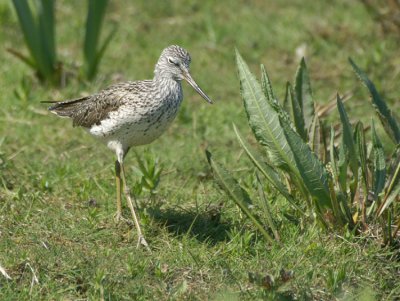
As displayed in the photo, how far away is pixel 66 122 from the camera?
7914 mm

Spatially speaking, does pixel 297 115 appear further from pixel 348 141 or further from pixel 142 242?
pixel 142 242

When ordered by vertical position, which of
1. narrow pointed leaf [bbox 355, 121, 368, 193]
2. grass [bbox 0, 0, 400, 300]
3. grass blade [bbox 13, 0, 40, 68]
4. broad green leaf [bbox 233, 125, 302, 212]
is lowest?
grass [bbox 0, 0, 400, 300]

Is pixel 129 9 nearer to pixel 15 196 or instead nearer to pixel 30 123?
pixel 30 123

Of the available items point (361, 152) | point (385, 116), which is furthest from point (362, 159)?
point (385, 116)

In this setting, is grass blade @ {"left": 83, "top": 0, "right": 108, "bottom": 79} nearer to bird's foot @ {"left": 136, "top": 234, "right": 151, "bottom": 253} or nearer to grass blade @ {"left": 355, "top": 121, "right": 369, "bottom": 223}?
bird's foot @ {"left": 136, "top": 234, "right": 151, "bottom": 253}

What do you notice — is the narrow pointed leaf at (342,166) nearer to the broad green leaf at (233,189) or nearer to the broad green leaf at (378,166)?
the broad green leaf at (378,166)

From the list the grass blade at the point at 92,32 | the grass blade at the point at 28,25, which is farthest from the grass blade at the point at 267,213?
the grass blade at the point at 28,25

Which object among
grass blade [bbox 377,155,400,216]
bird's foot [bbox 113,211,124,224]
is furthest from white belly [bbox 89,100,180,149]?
grass blade [bbox 377,155,400,216]

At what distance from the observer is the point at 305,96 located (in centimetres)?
624

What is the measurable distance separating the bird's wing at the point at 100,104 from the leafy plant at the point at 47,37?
5.71ft

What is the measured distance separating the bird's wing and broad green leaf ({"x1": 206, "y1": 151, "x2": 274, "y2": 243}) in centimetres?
90

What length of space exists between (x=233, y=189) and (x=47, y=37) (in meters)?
3.60

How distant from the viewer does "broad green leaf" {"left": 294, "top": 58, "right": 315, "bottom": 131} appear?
20.3 feet

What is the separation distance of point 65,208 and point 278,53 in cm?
429
